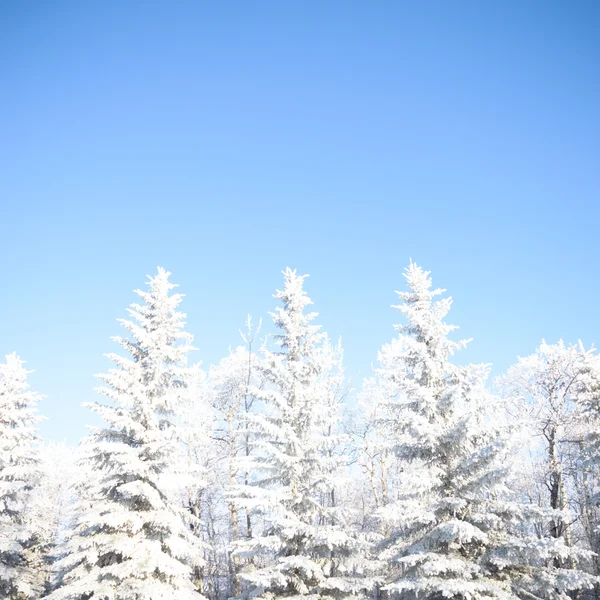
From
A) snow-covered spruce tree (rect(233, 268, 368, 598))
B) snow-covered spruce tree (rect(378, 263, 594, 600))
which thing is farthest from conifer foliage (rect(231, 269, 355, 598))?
snow-covered spruce tree (rect(378, 263, 594, 600))

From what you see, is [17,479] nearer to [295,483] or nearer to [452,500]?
[295,483]

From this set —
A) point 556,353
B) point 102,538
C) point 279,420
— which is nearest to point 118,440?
point 102,538

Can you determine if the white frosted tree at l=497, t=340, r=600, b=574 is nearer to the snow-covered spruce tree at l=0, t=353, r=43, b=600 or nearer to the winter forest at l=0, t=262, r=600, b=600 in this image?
the winter forest at l=0, t=262, r=600, b=600

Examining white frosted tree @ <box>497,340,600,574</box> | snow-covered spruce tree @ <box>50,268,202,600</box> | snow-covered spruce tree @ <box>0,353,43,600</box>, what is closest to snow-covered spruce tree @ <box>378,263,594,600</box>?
white frosted tree @ <box>497,340,600,574</box>

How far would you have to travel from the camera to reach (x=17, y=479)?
21219mm

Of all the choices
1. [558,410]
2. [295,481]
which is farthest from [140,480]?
[558,410]

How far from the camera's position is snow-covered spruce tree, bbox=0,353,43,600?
2014 centimetres

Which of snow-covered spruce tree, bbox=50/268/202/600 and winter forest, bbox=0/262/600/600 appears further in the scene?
snow-covered spruce tree, bbox=50/268/202/600

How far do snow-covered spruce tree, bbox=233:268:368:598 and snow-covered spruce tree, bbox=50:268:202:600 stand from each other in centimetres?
245

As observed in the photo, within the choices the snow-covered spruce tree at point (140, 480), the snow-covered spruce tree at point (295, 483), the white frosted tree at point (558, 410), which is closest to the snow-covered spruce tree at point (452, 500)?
the snow-covered spruce tree at point (295, 483)

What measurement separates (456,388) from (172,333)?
10.4 m

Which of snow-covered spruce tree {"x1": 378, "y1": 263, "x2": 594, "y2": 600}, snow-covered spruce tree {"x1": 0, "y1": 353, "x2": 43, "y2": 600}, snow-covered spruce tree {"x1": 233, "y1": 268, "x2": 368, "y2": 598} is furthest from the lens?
snow-covered spruce tree {"x1": 0, "y1": 353, "x2": 43, "y2": 600}

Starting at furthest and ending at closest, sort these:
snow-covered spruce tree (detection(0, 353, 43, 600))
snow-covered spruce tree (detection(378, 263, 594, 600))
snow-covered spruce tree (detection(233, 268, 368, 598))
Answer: snow-covered spruce tree (detection(0, 353, 43, 600)) → snow-covered spruce tree (detection(233, 268, 368, 598)) → snow-covered spruce tree (detection(378, 263, 594, 600))

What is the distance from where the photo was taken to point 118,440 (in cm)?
1691
